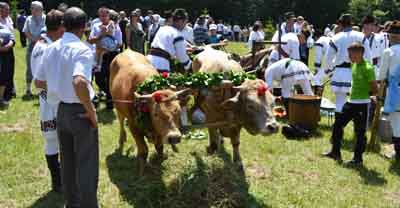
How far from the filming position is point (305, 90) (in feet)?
32.8

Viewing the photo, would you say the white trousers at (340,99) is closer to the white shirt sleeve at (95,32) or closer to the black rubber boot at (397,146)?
the black rubber boot at (397,146)

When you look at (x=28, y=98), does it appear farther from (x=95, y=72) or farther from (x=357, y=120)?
(x=357, y=120)

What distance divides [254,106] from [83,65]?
2.17m

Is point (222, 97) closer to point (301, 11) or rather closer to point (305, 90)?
point (305, 90)

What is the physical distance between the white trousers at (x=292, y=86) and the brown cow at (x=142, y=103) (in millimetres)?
3821

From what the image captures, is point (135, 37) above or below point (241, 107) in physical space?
above

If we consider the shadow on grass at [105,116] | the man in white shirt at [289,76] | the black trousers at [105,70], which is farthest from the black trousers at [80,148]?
the man in white shirt at [289,76]

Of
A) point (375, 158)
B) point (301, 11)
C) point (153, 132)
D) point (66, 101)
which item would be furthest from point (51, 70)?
point (301, 11)

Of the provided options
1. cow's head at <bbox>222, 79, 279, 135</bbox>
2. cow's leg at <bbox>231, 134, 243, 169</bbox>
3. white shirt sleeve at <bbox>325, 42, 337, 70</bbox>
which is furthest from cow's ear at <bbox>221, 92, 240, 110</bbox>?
white shirt sleeve at <bbox>325, 42, 337, 70</bbox>

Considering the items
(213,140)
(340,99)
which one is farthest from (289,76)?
(213,140)

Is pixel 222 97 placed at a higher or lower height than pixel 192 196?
higher

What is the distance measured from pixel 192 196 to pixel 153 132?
0.95 meters

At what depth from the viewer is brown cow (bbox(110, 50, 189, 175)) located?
5.36 metres

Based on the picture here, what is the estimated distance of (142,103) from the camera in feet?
18.5
